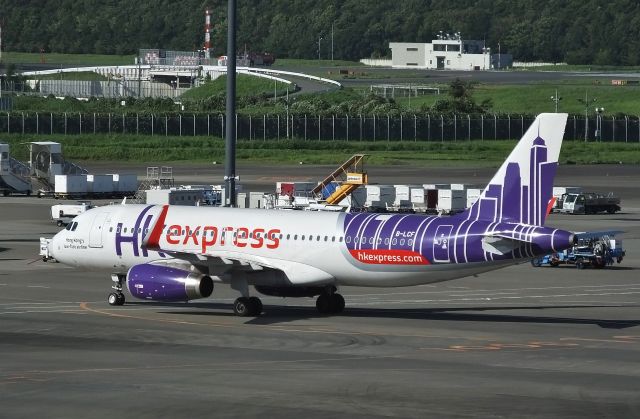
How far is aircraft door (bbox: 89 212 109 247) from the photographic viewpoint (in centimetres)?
5616

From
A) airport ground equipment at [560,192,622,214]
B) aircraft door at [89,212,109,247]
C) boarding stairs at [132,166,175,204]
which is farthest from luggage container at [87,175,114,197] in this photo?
aircraft door at [89,212,109,247]

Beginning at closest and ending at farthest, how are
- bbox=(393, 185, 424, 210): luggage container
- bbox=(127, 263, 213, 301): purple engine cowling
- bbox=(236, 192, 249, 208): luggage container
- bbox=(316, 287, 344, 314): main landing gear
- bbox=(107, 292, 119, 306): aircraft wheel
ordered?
bbox=(127, 263, 213, 301): purple engine cowling → bbox=(316, 287, 344, 314): main landing gear → bbox=(107, 292, 119, 306): aircraft wheel → bbox=(236, 192, 249, 208): luggage container → bbox=(393, 185, 424, 210): luggage container

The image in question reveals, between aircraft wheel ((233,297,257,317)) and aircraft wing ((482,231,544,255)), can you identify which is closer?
aircraft wing ((482,231,544,255))

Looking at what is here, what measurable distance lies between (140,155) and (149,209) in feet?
340

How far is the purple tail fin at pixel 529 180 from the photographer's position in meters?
49.3

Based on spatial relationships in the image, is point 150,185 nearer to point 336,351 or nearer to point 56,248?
point 56,248

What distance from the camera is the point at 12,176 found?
11769 centimetres

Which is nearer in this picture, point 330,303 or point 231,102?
point 330,303

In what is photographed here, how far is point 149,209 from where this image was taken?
55875mm

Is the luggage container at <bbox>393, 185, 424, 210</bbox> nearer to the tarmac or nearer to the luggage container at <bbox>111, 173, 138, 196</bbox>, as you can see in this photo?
the luggage container at <bbox>111, 173, 138, 196</bbox>

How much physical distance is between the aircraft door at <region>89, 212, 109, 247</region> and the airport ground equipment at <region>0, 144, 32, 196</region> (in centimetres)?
6168

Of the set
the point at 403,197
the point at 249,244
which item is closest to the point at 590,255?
the point at 249,244

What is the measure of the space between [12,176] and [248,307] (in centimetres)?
6903

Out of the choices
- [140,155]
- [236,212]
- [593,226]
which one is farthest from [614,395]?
[140,155]
